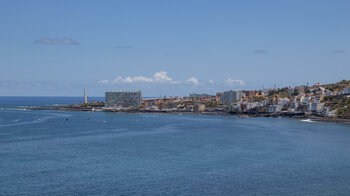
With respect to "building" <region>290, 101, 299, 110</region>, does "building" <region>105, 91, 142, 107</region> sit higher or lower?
higher

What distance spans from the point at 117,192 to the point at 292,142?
79.2 ft

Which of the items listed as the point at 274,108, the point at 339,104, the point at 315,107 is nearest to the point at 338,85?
the point at 274,108

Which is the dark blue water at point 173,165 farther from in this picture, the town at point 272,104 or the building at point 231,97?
the building at point 231,97

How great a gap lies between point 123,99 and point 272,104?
43.5 metres

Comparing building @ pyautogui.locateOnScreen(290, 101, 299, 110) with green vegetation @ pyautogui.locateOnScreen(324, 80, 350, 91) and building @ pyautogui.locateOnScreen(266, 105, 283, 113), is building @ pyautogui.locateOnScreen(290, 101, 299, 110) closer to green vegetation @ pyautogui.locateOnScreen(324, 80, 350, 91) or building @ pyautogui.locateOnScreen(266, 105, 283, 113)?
building @ pyautogui.locateOnScreen(266, 105, 283, 113)

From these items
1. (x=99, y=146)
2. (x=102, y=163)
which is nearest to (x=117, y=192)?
(x=102, y=163)

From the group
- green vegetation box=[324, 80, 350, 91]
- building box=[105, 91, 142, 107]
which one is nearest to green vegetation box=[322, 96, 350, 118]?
green vegetation box=[324, 80, 350, 91]

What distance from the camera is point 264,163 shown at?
28344 mm

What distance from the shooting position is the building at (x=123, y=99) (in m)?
114

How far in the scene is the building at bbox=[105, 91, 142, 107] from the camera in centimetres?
11425

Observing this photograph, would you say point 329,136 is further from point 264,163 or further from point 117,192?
point 117,192

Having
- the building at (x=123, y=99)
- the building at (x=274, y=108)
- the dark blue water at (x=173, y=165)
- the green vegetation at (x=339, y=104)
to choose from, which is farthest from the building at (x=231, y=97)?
the dark blue water at (x=173, y=165)

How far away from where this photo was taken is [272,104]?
3728 inches

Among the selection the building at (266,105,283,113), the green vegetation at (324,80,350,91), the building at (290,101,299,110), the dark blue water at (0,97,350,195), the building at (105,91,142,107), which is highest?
the green vegetation at (324,80,350,91)
